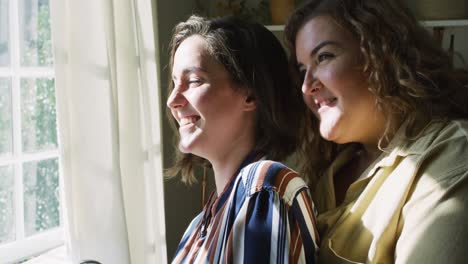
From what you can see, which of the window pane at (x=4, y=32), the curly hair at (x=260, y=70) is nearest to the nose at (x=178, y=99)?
the curly hair at (x=260, y=70)

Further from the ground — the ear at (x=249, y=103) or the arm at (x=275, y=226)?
the ear at (x=249, y=103)

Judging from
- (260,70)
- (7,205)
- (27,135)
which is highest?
(260,70)

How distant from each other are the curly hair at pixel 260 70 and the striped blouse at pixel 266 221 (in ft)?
0.99

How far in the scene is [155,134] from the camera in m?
1.74

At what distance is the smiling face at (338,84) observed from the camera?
1103 mm

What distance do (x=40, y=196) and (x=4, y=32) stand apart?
1.88ft

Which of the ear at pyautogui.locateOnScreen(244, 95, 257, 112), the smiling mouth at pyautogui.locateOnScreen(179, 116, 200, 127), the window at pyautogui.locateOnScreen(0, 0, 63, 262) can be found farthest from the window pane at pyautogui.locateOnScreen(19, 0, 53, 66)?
the ear at pyautogui.locateOnScreen(244, 95, 257, 112)

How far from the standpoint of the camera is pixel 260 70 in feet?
3.94

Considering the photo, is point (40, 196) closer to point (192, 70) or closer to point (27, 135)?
point (27, 135)

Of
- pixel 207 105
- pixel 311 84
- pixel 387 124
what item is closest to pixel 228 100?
pixel 207 105

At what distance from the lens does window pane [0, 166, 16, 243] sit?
1.64 metres

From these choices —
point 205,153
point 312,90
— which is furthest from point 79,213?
point 312,90

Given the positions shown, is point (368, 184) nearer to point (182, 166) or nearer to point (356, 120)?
point (356, 120)

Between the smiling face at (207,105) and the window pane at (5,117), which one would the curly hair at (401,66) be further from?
the window pane at (5,117)
